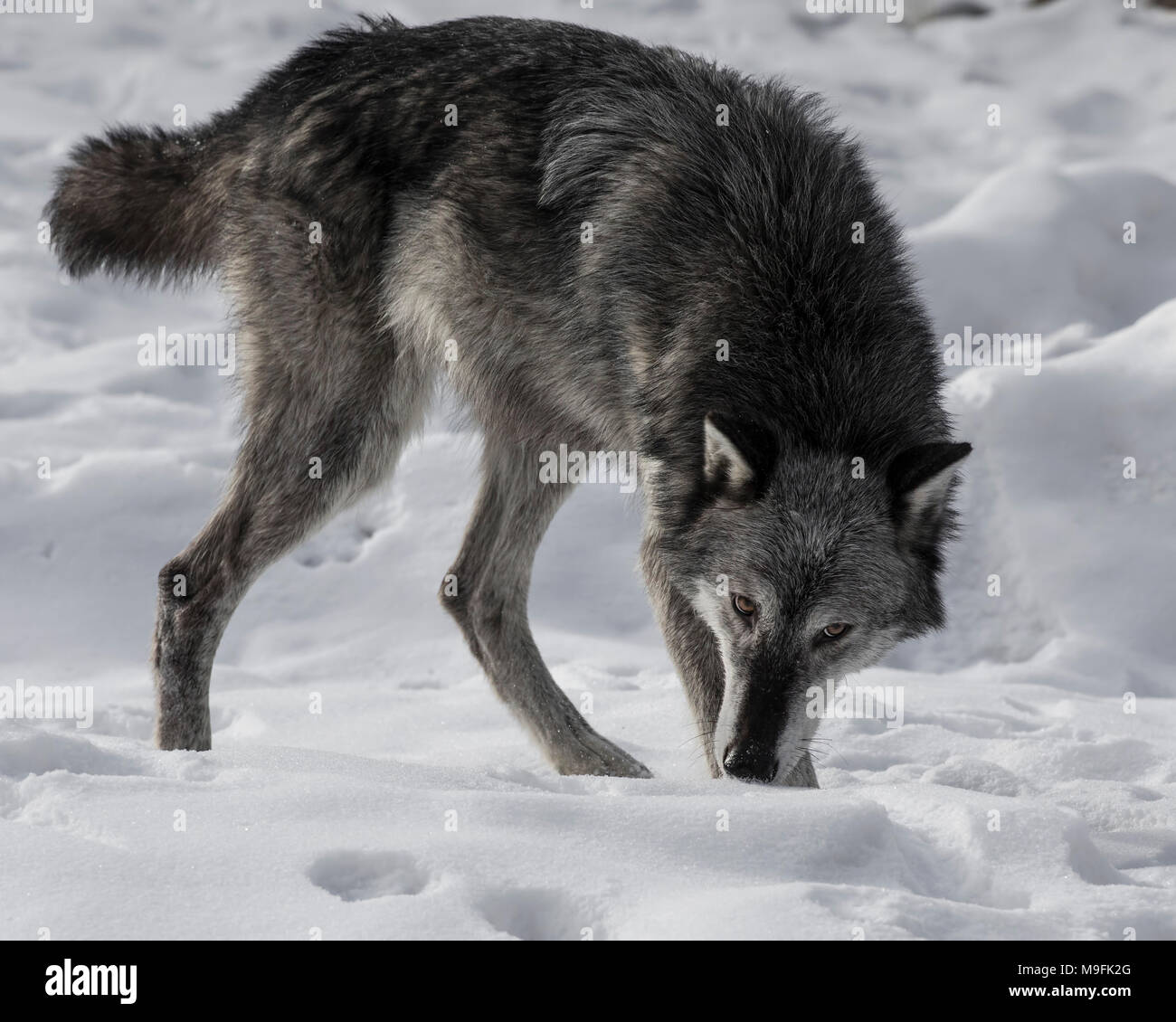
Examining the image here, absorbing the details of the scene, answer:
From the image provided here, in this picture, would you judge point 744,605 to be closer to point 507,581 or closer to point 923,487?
point 923,487

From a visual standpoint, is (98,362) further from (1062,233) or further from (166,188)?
(1062,233)

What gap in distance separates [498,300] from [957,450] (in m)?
1.65

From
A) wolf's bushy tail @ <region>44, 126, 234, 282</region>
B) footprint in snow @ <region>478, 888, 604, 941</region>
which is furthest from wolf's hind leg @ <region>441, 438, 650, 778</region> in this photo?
footprint in snow @ <region>478, 888, 604, 941</region>

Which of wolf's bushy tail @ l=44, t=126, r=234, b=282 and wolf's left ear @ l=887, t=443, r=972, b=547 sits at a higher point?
wolf's bushy tail @ l=44, t=126, r=234, b=282

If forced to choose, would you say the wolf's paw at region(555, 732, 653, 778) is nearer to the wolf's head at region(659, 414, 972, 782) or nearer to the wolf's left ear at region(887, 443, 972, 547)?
the wolf's head at region(659, 414, 972, 782)

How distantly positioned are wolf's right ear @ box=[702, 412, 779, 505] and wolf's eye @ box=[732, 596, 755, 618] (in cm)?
28

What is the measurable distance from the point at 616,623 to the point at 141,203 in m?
2.92

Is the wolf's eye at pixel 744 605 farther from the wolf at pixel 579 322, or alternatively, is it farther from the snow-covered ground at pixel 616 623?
the snow-covered ground at pixel 616 623

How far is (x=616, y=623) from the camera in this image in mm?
6367

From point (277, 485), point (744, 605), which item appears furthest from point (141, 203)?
point (744, 605)

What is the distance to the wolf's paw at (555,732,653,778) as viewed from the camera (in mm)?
4629

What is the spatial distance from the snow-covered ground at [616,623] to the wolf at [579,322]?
0.53m

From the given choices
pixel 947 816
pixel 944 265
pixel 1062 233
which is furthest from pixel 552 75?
pixel 1062 233

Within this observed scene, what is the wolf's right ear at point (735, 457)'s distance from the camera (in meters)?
3.56
